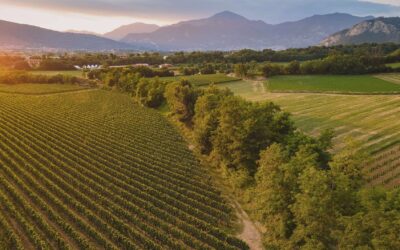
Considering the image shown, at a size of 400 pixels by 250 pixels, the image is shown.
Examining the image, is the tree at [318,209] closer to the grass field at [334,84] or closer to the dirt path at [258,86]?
the grass field at [334,84]

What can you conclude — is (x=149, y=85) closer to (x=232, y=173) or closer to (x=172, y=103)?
(x=172, y=103)

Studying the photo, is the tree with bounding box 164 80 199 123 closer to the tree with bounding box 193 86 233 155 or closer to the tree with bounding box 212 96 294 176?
the tree with bounding box 193 86 233 155

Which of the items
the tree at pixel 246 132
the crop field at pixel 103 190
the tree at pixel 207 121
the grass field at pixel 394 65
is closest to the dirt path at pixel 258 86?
the grass field at pixel 394 65

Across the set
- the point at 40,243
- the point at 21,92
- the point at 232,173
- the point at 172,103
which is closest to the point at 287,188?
the point at 232,173

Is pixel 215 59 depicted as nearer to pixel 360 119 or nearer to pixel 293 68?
pixel 293 68

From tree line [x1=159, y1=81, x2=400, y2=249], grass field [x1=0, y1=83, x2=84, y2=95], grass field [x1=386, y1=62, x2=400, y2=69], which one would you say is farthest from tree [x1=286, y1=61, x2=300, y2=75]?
tree line [x1=159, y1=81, x2=400, y2=249]
